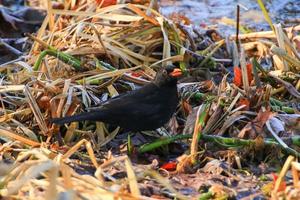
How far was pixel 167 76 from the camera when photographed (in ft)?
18.4

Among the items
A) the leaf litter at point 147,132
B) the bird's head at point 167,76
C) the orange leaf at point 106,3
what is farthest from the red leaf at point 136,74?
the orange leaf at point 106,3

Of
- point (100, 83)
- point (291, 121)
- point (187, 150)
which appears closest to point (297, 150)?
point (291, 121)

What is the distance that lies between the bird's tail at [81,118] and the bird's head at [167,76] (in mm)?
528

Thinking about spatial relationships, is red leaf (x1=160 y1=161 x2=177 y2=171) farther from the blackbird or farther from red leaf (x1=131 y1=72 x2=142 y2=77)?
red leaf (x1=131 y1=72 x2=142 y2=77)

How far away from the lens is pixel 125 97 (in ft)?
18.1

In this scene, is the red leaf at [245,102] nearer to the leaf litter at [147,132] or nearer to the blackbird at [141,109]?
the leaf litter at [147,132]

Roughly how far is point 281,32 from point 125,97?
160 cm

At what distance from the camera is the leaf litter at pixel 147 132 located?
431 centimetres

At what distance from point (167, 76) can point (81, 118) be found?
2.34 ft

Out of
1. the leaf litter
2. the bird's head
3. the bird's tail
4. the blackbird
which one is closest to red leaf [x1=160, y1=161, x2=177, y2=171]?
the leaf litter

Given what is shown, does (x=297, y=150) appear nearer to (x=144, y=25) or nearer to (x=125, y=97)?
(x=125, y=97)

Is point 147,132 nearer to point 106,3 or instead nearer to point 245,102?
point 245,102

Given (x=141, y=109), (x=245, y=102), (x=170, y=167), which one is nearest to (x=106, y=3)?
(x=141, y=109)

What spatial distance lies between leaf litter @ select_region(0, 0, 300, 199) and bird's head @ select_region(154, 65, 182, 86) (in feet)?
0.86
